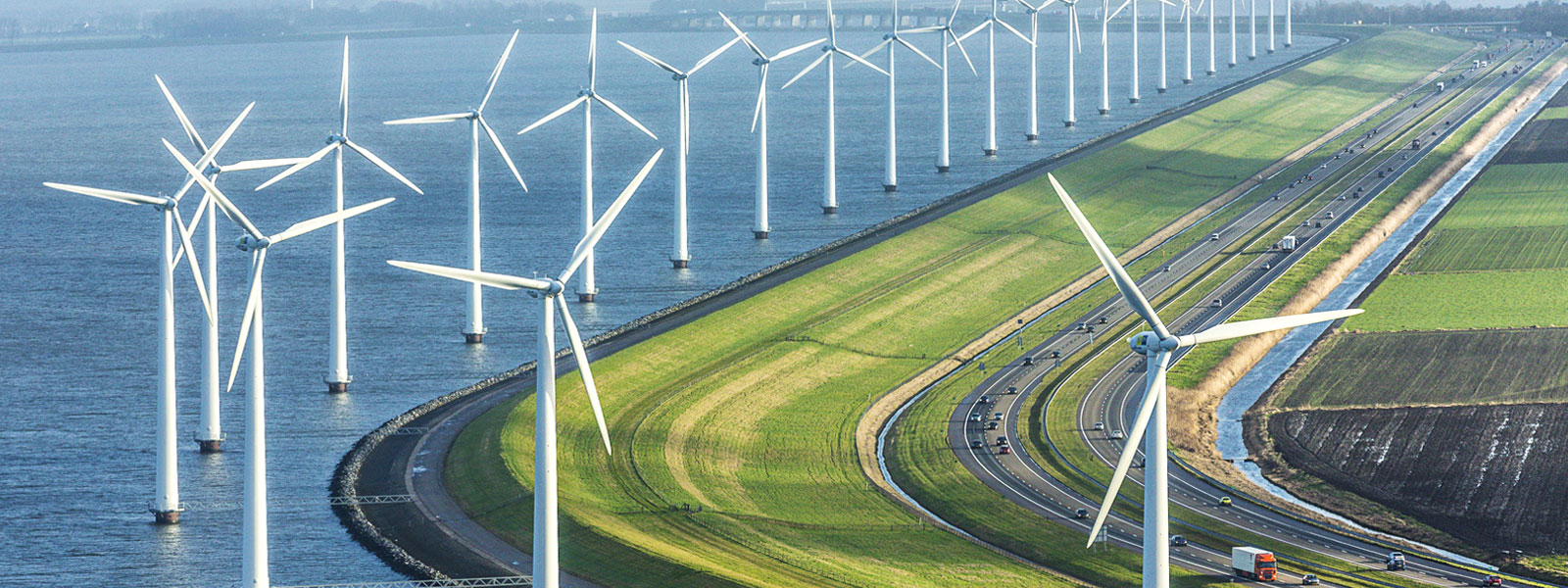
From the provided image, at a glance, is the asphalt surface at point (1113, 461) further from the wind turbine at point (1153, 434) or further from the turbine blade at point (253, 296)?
the turbine blade at point (253, 296)

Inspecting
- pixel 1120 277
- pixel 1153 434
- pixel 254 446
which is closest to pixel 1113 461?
pixel 1120 277

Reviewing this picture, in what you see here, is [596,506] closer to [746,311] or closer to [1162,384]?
[1162,384]

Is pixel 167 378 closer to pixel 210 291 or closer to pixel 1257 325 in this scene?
pixel 210 291

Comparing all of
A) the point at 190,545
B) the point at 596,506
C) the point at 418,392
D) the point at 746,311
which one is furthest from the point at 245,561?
the point at 746,311

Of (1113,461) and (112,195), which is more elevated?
(112,195)

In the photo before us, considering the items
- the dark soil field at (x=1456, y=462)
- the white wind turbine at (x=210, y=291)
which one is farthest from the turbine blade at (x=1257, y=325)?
the white wind turbine at (x=210, y=291)
